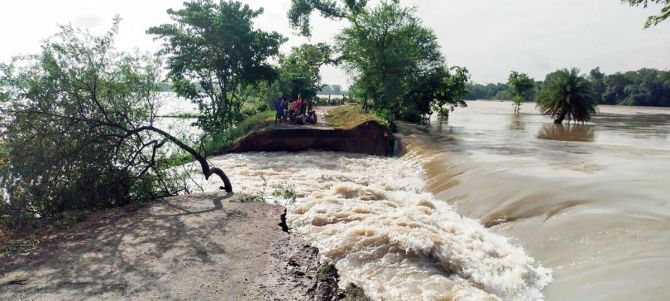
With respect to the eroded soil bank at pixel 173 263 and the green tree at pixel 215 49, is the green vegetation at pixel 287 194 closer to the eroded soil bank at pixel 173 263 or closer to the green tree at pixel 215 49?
the eroded soil bank at pixel 173 263

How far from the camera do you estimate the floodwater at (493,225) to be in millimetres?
6598

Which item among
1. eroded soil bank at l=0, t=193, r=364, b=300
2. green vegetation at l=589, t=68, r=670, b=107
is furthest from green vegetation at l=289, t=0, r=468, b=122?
green vegetation at l=589, t=68, r=670, b=107

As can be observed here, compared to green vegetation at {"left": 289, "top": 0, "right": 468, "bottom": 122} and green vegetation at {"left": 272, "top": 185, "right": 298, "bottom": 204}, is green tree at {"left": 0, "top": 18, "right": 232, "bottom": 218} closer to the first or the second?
green vegetation at {"left": 272, "top": 185, "right": 298, "bottom": 204}

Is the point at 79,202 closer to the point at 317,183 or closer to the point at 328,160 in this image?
the point at 317,183

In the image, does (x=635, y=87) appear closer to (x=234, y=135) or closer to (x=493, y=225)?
(x=234, y=135)

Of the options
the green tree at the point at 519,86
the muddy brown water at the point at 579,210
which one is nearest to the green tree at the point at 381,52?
the muddy brown water at the point at 579,210

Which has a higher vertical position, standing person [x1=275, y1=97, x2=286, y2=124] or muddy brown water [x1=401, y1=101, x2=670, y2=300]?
standing person [x1=275, y1=97, x2=286, y2=124]

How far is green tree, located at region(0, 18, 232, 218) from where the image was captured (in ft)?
24.1

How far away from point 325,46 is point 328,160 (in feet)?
79.7

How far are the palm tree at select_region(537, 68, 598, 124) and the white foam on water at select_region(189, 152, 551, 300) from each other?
34470 mm

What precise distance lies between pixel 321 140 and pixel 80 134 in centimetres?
1340

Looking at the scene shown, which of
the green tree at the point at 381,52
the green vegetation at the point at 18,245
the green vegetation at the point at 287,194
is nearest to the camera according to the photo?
the green vegetation at the point at 18,245

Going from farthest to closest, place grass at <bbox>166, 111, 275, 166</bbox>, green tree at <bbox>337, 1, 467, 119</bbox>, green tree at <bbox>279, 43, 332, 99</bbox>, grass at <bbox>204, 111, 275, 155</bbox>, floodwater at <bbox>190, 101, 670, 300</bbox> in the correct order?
green tree at <bbox>279, 43, 332, 99</bbox>, green tree at <bbox>337, 1, 467, 119</bbox>, grass at <bbox>204, 111, 275, 155</bbox>, grass at <bbox>166, 111, 275, 166</bbox>, floodwater at <bbox>190, 101, 670, 300</bbox>

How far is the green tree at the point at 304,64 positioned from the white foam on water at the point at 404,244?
26.5 m
